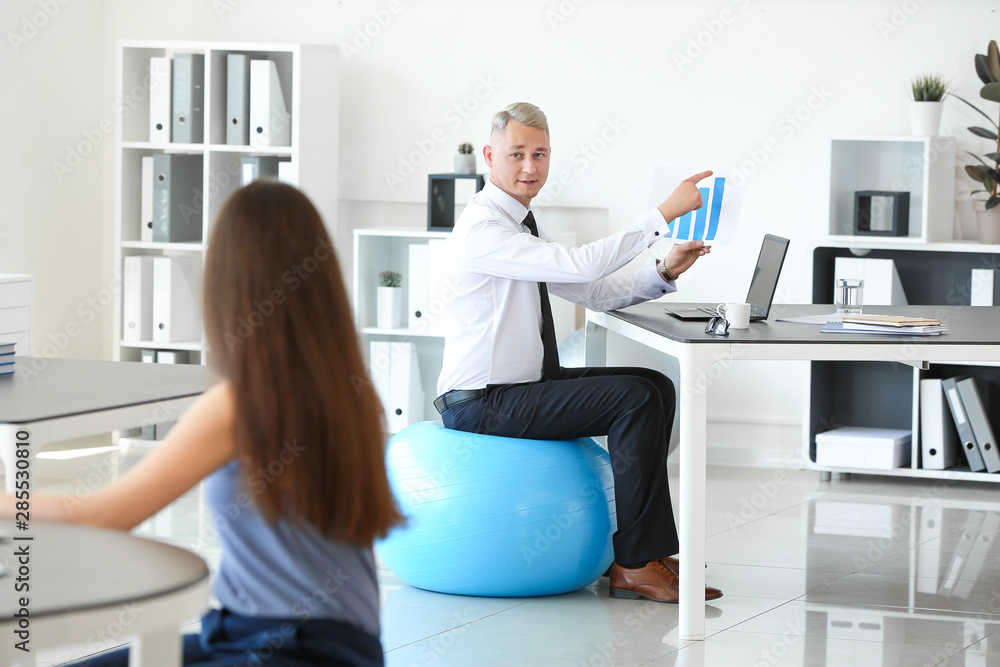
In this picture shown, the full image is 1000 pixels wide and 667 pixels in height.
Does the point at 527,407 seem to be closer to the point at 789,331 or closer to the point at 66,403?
the point at 789,331

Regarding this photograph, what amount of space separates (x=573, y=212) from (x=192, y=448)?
3953 mm

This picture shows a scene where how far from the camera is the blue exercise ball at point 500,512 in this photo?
2.92 meters

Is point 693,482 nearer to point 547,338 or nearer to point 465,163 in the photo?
point 547,338

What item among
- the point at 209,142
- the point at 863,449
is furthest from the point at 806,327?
the point at 209,142

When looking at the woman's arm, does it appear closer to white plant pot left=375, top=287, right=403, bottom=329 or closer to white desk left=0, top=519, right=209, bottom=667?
white desk left=0, top=519, right=209, bottom=667

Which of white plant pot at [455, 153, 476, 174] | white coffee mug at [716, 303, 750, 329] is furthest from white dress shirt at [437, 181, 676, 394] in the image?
white plant pot at [455, 153, 476, 174]

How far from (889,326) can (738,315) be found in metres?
0.36

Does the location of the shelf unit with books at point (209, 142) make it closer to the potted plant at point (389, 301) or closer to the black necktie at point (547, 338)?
the potted plant at point (389, 301)

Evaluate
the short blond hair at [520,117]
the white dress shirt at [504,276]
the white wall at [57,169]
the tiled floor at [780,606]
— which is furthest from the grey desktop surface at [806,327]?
the white wall at [57,169]

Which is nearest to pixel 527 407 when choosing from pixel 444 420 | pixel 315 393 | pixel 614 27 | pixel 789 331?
pixel 444 420

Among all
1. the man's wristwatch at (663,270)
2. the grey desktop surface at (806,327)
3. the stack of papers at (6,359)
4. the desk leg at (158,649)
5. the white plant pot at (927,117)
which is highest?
the white plant pot at (927,117)

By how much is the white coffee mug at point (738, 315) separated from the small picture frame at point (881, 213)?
A: 1.82 meters

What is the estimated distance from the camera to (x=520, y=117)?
319cm

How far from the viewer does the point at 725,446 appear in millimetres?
4984
